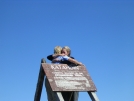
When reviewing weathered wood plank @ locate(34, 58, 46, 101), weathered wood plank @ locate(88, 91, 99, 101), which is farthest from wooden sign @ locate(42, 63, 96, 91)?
weathered wood plank @ locate(34, 58, 46, 101)

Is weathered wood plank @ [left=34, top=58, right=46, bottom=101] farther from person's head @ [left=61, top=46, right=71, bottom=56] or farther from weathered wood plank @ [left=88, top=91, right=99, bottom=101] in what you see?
weathered wood plank @ [left=88, top=91, right=99, bottom=101]

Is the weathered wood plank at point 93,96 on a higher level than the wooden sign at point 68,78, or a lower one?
lower

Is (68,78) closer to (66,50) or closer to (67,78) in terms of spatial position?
(67,78)

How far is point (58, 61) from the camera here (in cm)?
748

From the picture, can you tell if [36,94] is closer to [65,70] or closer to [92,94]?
[65,70]

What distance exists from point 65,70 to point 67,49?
0.82 m

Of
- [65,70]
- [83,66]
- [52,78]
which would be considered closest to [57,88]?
[52,78]

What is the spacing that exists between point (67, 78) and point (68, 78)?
28 millimetres

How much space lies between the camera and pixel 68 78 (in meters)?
6.75

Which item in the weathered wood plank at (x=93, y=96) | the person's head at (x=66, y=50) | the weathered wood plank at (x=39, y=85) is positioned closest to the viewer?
the weathered wood plank at (x=93, y=96)

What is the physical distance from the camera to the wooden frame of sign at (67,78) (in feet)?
21.0

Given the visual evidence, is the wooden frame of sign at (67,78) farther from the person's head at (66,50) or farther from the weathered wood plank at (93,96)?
the person's head at (66,50)

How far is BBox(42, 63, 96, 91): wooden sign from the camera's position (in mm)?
6441

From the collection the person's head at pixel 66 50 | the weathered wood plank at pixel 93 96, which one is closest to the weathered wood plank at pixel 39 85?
the person's head at pixel 66 50
